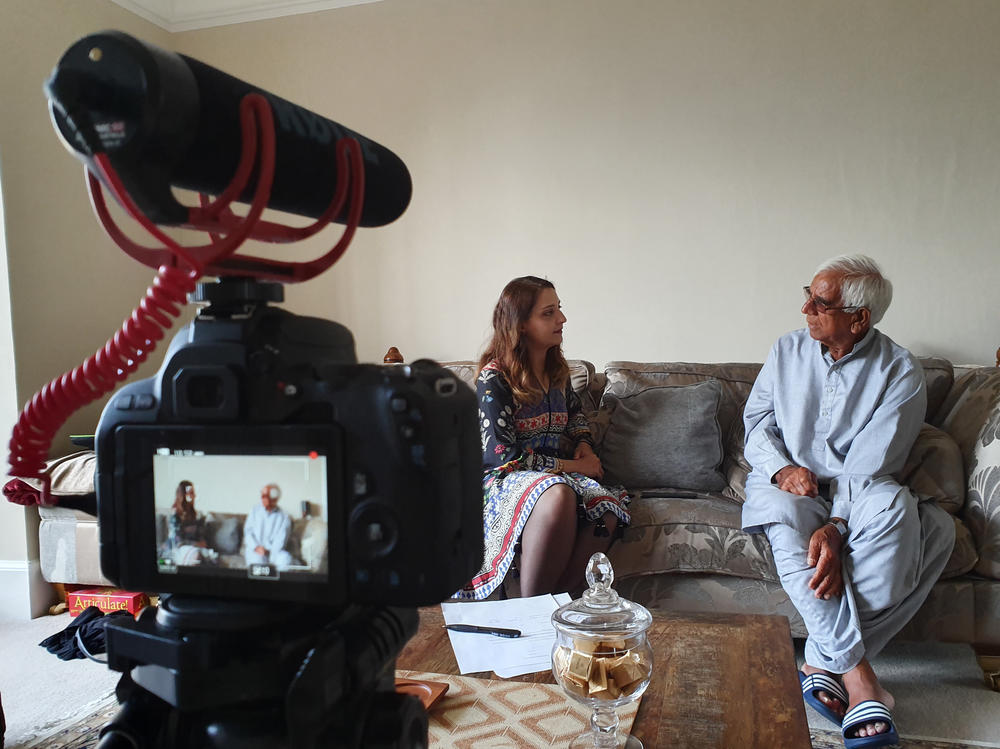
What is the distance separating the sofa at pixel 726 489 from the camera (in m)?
2.10

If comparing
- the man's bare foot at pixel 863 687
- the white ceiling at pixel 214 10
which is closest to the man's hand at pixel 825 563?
the man's bare foot at pixel 863 687

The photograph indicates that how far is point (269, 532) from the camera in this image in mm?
515

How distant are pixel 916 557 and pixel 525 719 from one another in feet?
4.59

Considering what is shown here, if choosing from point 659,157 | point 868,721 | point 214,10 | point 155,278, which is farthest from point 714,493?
point 214,10

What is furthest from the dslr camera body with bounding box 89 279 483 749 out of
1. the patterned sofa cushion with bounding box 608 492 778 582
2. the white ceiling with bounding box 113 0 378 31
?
the white ceiling with bounding box 113 0 378 31

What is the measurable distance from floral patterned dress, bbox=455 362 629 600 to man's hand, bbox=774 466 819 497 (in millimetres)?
→ 436

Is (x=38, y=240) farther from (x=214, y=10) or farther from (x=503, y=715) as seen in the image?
(x=503, y=715)

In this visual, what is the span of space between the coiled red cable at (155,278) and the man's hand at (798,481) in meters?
1.92

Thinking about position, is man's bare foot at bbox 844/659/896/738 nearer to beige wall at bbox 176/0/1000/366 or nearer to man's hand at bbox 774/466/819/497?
man's hand at bbox 774/466/819/497

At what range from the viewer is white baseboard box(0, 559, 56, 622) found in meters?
2.83

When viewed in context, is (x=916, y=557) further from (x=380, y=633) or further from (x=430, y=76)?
(x=430, y=76)

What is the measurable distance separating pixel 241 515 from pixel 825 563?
1760 millimetres

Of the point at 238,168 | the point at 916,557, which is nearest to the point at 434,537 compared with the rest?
the point at 238,168

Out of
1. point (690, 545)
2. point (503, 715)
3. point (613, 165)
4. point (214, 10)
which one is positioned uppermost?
point (214, 10)
